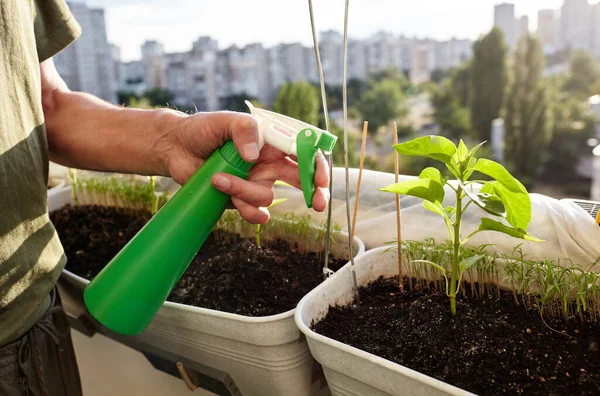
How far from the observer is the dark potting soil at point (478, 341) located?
0.50 metres

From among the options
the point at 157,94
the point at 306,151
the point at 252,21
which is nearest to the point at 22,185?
the point at 306,151

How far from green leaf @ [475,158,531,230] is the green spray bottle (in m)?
0.19

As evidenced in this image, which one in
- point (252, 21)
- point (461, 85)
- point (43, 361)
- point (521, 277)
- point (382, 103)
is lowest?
point (382, 103)

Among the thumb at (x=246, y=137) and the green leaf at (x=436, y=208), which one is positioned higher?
the thumb at (x=246, y=137)

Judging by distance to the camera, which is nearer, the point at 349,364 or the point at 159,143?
the point at 349,364

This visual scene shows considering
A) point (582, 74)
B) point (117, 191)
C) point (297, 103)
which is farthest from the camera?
point (582, 74)

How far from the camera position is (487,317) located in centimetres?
60

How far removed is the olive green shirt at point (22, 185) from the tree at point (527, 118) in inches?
579

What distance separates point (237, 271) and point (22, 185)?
0.33 m

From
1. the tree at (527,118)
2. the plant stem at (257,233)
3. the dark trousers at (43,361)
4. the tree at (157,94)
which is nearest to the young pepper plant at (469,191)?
the plant stem at (257,233)

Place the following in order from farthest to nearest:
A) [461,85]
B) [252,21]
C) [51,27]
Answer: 1. [252,21]
2. [461,85]
3. [51,27]

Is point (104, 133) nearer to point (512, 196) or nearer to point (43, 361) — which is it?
point (43, 361)

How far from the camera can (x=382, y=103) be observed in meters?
16.9

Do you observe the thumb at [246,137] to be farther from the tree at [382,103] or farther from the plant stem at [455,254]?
the tree at [382,103]
